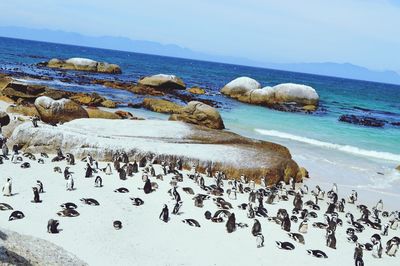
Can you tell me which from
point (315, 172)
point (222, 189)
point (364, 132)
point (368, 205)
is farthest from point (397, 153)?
point (222, 189)

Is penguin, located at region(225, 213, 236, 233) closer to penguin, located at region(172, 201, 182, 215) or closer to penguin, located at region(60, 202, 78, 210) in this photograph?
penguin, located at region(172, 201, 182, 215)

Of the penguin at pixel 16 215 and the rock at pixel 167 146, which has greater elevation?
the rock at pixel 167 146

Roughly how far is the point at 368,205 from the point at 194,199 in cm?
765

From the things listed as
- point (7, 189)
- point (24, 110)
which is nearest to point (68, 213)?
point (7, 189)

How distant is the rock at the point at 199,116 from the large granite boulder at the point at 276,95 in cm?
2456

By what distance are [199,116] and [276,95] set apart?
1157 inches

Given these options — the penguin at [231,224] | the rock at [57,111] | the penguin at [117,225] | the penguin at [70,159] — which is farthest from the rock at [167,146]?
the penguin at [117,225]

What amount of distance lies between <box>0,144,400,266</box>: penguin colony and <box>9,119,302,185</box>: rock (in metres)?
0.38

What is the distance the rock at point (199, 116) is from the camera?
30369 millimetres

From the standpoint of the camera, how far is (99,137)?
21.4m

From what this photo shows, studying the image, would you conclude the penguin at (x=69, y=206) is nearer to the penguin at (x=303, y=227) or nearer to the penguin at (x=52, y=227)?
the penguin at (x=52, y=227)

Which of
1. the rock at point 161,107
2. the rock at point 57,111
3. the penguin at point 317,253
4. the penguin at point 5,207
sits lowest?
the penguin at point 317,253

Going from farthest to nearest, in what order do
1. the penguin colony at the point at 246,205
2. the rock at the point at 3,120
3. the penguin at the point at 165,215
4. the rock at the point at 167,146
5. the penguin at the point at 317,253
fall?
the rock at the point at 3,120
the rock at the point at 167,146
the penguin at the point at 165,215
the penguin colony at the point at 246,205
the penguin at the point at 317,253

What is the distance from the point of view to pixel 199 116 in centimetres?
3056
